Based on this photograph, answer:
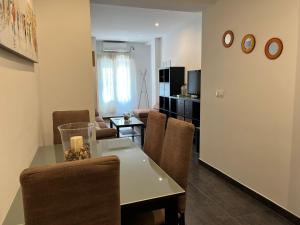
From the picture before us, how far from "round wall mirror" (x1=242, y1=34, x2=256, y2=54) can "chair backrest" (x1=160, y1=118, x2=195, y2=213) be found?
4.71 feet

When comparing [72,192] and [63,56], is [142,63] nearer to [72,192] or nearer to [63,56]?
[63,56]

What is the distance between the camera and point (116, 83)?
7.95 m

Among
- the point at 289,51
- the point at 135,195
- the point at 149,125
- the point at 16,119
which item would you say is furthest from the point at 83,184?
the point at 289,51

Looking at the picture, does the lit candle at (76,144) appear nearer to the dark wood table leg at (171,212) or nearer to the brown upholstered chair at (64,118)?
the dark wood table leg at (171,212)

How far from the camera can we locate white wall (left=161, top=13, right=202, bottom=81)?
4953 mm

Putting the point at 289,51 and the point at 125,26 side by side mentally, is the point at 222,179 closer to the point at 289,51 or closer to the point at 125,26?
the point at 289,51

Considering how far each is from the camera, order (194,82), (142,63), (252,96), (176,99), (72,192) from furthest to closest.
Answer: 1. (142,63)
2. (176,99)
3. (194,82)
4. (252,96)
5. (72,192)

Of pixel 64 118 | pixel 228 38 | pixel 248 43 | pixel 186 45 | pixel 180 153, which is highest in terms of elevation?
pixel 186 45

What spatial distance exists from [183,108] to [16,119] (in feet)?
12.3

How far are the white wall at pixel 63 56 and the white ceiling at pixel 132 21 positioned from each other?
1507 millimetres

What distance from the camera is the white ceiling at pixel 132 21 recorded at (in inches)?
173

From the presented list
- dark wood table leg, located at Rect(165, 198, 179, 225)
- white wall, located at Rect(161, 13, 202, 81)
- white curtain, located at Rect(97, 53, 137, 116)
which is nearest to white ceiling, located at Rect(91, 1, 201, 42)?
white wall, located at Rect(161, 13, 202, 81)

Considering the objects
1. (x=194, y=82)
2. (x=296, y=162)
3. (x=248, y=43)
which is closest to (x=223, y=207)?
(x=296, y=162)

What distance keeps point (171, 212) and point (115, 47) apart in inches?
280
